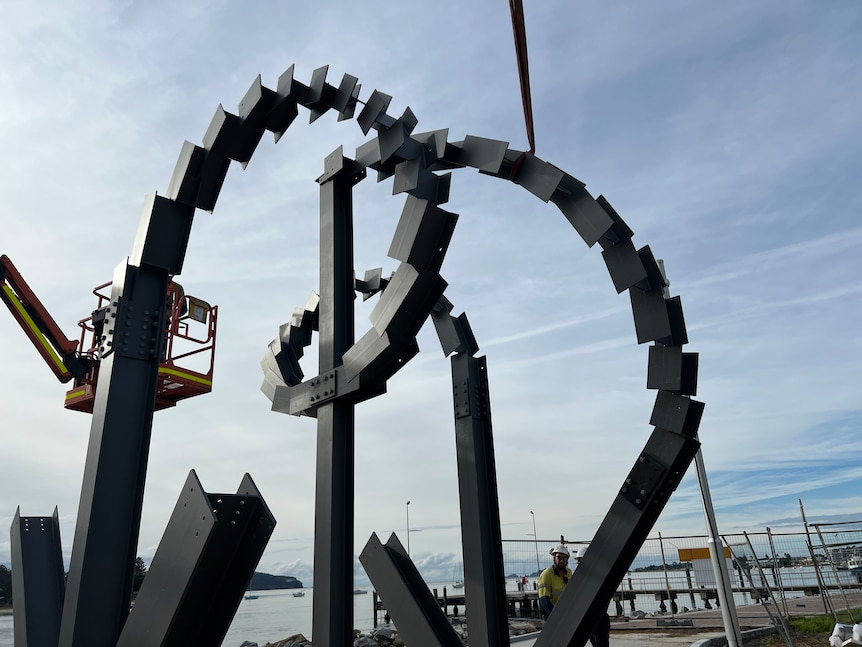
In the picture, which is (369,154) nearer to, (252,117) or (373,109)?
(373,109)

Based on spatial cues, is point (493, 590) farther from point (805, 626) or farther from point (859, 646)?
point (805, 626)

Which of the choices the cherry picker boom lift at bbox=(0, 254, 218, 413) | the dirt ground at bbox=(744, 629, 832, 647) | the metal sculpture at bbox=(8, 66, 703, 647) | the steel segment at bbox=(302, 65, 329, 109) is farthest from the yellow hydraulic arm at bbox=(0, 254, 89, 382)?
the dirt ground at bbox=(744, 629, 832, 647)

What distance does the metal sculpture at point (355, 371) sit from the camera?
4.40 metres

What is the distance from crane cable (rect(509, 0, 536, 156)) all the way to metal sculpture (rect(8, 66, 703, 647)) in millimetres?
240

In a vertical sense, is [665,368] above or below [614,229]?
below

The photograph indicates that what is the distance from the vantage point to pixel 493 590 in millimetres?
6227

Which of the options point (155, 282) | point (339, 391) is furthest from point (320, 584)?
point (155, 282)

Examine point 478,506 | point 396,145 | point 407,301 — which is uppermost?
point 396,145

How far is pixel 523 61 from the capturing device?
4973mm

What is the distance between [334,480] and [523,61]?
365cm

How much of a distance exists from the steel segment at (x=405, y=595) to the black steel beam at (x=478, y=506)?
136cm

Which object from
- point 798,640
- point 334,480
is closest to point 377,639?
point 798,640

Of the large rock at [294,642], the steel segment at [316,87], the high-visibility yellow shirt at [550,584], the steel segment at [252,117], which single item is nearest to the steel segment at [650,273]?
the steel segment at [316,87]

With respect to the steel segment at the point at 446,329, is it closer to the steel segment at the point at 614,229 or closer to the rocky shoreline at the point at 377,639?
the steel segment at the point at 614,229
